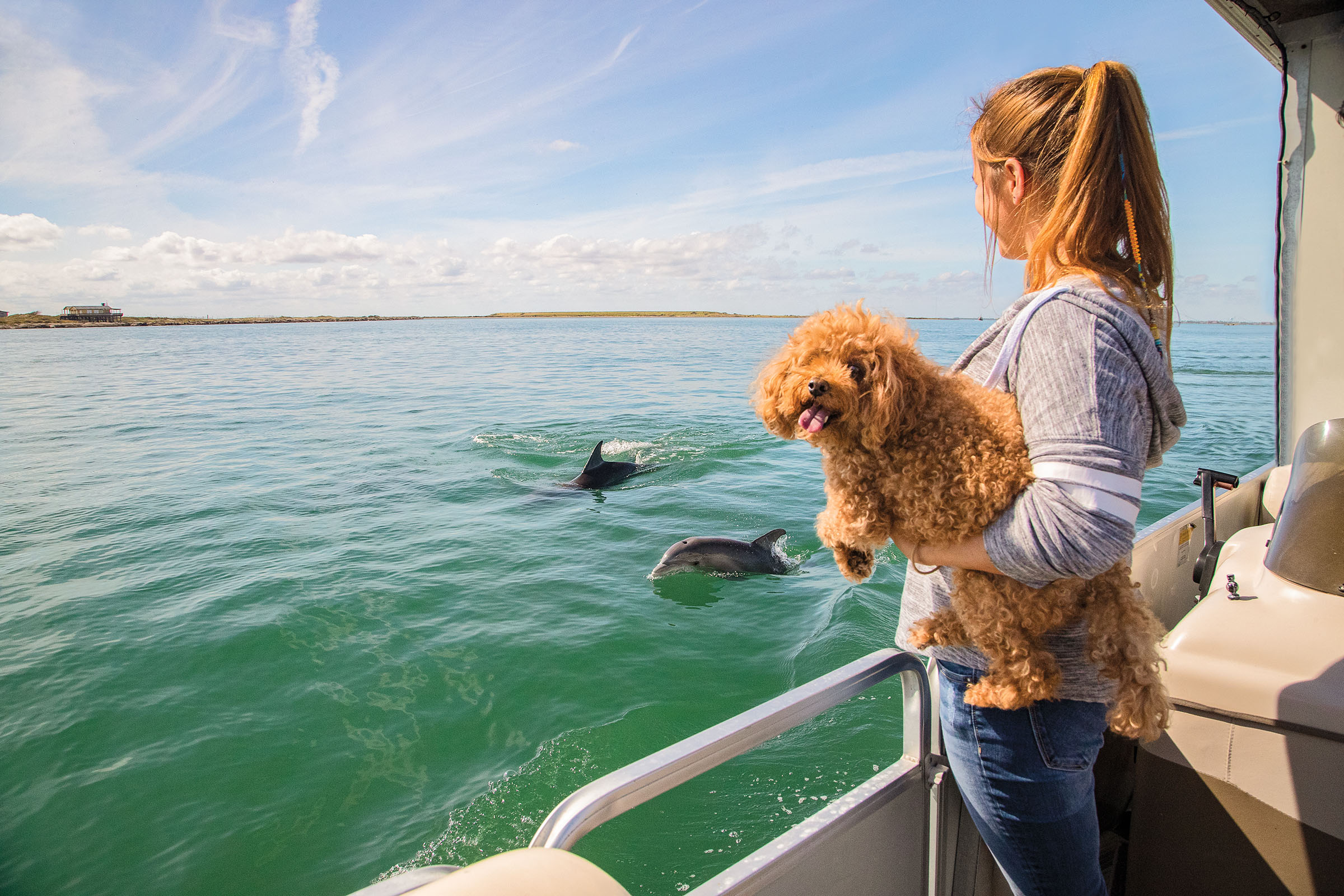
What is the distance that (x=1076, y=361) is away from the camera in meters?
1.29

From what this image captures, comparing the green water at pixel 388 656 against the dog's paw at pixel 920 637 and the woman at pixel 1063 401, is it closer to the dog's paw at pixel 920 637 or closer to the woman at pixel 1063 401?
the woman at pixel 1063 401

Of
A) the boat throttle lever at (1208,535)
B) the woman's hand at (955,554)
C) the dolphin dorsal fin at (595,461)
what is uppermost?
the woman's hand at (955,554)

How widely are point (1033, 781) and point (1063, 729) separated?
13 centimetres

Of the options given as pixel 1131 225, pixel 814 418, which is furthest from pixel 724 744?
pixel 1131 225

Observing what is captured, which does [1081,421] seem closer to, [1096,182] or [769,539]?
[1096,182]

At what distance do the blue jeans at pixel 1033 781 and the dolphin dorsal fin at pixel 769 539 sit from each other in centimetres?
709

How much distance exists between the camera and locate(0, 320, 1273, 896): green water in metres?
4.50

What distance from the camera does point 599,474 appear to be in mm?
12703

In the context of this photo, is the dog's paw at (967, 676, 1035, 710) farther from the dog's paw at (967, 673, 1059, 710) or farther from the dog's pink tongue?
the dog's pink tongue

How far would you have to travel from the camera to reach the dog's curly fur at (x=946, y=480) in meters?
1.42

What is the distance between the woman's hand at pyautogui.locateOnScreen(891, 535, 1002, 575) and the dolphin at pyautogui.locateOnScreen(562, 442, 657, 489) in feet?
36.0

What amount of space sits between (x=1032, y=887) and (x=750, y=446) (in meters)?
15.2

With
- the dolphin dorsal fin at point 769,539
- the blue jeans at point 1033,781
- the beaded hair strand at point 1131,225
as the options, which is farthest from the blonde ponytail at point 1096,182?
the dolphin dorsal fin at point 769,539

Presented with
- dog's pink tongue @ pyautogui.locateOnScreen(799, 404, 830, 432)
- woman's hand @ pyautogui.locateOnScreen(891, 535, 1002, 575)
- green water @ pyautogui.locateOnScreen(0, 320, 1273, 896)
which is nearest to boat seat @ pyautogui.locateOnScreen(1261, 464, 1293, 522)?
green water @ pyautogui.locateOnScreen(0, 320, 1273, 896)
